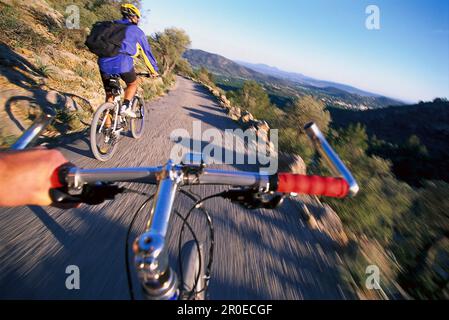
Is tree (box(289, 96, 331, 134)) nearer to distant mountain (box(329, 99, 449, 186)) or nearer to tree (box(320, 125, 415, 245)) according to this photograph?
tree (box(320, 125, 415, 245))

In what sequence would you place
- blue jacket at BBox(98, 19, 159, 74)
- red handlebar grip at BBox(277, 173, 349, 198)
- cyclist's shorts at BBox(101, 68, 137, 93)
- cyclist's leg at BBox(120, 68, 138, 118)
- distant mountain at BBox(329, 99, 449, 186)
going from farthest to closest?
1. distant mountain at BBox(329, 99, 449, 186)
2. cyclist's leg at BBox(120, 68, 138, 118)
3. cyclist's shorts at BBox(101, 68, 137, 93)
4. blue jacket at BBox(98, 19, 159, 74)
5. red handlebar grip at BBox(277, 173, 349, 198)

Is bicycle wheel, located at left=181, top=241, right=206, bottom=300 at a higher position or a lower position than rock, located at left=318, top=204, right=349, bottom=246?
higher

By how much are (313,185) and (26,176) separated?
3.72 feet

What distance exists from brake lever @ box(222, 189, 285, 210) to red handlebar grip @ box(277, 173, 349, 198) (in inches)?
2.6

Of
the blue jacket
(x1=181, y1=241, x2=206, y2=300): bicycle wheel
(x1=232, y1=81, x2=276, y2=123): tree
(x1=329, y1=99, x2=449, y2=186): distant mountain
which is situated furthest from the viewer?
(x1=329, y1=99, x2=449, y2=186): distant mountain

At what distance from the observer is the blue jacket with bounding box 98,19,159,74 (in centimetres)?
376

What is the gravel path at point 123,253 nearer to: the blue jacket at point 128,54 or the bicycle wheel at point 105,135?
the bicycle wheel at point 105,135

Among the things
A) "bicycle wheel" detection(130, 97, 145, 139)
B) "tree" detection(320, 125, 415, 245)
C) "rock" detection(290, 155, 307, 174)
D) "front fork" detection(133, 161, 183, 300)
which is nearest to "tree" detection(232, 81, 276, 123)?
"rock" detection(290, 155, 307, 174)

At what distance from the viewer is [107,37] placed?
11.9ft

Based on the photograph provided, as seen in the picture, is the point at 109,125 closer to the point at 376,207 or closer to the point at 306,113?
the point at 376,207

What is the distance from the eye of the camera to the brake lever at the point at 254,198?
1.07 metres

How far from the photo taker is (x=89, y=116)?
5.98 m

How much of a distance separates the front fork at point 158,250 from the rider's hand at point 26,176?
0.44 metres

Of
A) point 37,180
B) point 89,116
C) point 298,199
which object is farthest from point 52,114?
point 89,116
